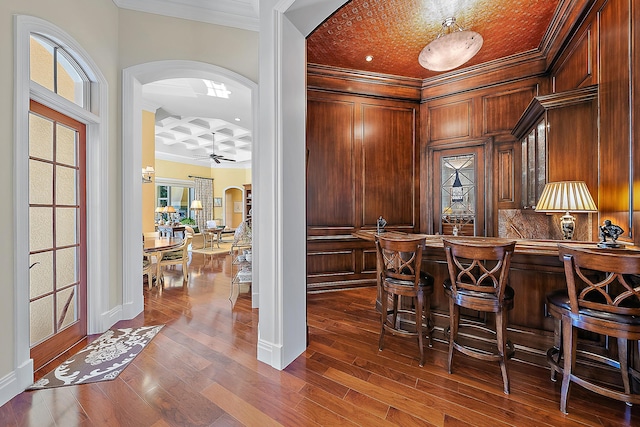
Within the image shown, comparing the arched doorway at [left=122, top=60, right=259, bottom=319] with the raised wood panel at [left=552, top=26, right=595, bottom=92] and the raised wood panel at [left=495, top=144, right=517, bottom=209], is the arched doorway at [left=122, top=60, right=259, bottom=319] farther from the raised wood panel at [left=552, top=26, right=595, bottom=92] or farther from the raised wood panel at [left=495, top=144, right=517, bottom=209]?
the raised wood panel at [left=495, top=144, right=517, bottom=209]

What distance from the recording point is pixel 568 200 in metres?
2.28

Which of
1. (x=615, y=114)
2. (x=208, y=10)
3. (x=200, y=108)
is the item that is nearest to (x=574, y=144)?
(x=615, y=114)

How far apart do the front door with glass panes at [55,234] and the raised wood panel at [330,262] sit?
105 inches

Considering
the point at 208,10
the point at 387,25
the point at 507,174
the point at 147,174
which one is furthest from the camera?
→ the point at 147,174

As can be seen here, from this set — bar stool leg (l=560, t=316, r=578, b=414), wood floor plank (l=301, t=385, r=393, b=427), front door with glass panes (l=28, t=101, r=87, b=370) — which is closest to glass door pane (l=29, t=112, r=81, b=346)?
front door with glass panes (l=28, t=101, r=87, b=370)

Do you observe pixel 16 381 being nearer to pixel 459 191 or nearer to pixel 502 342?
pixel 502 342

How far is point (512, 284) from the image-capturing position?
2.26 m

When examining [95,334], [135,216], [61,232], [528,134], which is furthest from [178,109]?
[528,134]

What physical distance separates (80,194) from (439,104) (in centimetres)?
511

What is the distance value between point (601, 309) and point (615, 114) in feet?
5.78

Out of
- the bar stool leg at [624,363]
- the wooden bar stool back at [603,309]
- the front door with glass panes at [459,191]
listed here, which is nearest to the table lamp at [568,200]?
the wooden bar stool back at [603,309]

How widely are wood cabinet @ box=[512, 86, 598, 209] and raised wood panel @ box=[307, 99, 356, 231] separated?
7.88 ft

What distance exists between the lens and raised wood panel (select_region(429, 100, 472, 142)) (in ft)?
14.6

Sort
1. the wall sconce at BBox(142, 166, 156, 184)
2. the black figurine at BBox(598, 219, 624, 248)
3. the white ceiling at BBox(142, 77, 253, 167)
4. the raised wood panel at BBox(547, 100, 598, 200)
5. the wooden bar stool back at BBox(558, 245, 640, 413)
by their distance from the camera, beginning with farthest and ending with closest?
the wall sconce at BBox(142, 166, 156, 184) → the white ceiling at BBox(142, 77, 253, 167) → the raised wood panel at BBox(547, 100, 598, 200) → the black figurine at BBox(598, 219, 624, 248) → the wooden bar stool back at BBox(558, 245, 640, 413)
